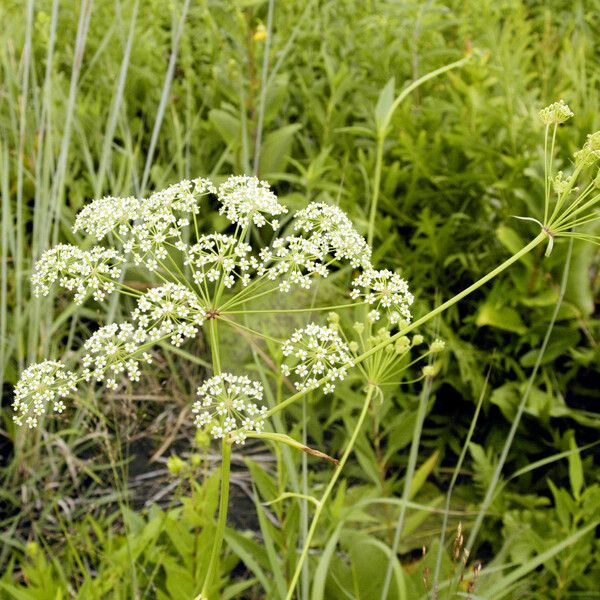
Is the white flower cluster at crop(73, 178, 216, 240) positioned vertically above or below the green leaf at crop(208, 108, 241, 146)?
above

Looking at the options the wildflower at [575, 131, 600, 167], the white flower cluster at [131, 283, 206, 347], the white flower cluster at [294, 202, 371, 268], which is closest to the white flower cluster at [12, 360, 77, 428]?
the white flower cluster at [131, 283, 206, 347]

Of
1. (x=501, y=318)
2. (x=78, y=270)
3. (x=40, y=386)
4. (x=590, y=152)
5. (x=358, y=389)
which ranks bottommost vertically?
(x=358, y=389)

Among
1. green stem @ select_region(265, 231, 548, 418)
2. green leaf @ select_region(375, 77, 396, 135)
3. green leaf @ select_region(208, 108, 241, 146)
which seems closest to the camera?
green stem @ select_region(265, 231, 548, 418)

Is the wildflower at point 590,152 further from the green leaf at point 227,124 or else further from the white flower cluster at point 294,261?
the green leaf at point 227,124

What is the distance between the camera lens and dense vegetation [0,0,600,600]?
4.90ft

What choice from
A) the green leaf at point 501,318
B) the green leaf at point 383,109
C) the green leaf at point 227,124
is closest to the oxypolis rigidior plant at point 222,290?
the green leaf at point 383,109

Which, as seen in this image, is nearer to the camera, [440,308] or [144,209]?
[440,308]

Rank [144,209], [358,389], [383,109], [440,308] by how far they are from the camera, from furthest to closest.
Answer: [358,389]
[383,109]
[144,209]
[440,308]

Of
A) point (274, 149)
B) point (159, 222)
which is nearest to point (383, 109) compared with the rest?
point (159, 222)

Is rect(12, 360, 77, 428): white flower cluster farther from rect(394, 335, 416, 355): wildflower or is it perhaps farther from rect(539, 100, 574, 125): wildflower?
rect(539, 100, 574, 125): wildflower

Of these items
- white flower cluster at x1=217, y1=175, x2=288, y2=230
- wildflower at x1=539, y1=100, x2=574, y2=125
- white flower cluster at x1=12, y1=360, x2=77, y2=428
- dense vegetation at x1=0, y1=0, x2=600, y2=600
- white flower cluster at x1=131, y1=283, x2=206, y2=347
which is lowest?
dense vegetation at x1=0, y1=0, x2=600, y2=600

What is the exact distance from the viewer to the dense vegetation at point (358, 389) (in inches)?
58.8

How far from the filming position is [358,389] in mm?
2047

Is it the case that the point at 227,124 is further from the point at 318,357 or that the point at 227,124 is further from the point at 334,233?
the point at 318,357
